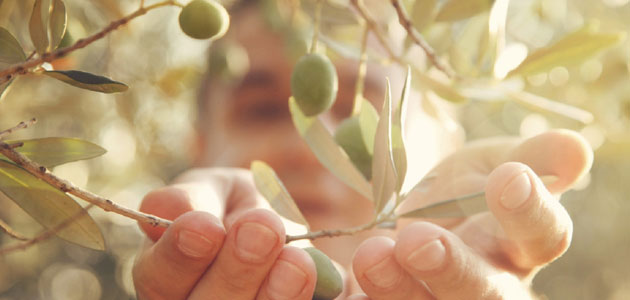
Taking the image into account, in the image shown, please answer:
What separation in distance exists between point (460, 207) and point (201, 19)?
0.44 meters

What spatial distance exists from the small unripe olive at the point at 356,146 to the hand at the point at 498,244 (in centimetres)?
10

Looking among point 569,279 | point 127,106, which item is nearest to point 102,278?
point 127,106

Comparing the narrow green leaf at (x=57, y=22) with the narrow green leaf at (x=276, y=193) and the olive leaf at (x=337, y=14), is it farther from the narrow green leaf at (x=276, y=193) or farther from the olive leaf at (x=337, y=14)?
the olive leaf at (x=337, y=14)

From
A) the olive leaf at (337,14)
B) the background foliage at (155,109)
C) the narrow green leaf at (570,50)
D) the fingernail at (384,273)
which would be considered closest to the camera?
the fingernail at (384,273)

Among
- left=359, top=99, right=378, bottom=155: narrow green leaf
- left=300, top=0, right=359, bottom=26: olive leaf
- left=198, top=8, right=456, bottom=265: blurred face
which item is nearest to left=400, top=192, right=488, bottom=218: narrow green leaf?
left=359, top=99, right=378, bottom=155: narrow green leaf

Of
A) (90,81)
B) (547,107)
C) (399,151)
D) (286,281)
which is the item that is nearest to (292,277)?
(286,281)

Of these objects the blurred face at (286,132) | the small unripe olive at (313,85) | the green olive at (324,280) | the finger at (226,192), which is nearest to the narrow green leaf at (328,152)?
the small unripe olive at (313,85)

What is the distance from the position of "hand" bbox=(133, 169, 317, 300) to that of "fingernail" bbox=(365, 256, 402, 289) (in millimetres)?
75

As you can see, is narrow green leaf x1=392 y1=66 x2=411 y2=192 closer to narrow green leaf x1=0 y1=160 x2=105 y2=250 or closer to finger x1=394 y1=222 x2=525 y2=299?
finger x1=394 y1=222 x2=525 y2=299

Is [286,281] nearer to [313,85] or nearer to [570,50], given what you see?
[313,85]

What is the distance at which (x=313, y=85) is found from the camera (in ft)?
2.79

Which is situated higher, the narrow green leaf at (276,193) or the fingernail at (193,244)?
the fingernail at (193,244)

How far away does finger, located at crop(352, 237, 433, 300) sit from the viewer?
0.72 m

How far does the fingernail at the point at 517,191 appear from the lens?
0.70 m
